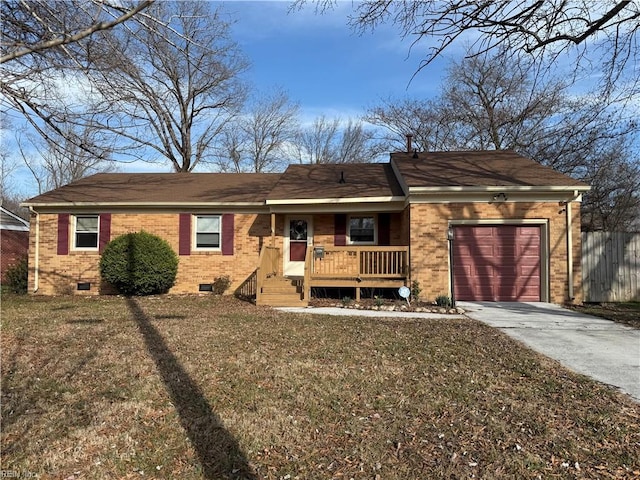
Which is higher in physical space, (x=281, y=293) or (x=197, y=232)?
(x=197, y=232)

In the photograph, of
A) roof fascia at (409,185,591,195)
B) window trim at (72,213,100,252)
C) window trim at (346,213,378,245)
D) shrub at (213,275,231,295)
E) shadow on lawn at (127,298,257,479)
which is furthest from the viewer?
window trim at (72,213,100,252)

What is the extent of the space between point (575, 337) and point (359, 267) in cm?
535

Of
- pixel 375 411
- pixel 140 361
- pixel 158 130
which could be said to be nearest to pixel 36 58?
pixel 140 361

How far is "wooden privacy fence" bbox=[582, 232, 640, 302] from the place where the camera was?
12312mm

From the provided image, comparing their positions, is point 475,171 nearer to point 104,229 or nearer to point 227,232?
point 227,232

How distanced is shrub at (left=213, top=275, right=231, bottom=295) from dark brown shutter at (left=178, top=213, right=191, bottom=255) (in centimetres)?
130

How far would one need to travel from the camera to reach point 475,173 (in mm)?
12578

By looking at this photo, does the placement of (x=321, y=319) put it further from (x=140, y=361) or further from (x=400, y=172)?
(x=400, y=172)

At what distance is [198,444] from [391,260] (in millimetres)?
8685

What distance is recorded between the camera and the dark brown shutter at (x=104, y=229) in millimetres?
13984

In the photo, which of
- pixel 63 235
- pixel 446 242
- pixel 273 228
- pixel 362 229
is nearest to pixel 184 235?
pixel 273 228

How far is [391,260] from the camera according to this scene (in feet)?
37.9

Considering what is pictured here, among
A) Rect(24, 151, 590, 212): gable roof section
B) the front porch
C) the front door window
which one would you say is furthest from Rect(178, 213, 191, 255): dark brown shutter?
the front porch

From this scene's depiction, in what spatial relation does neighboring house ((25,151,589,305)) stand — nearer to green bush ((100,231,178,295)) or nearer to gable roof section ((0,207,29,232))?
green bush ((100,231,178,295))
